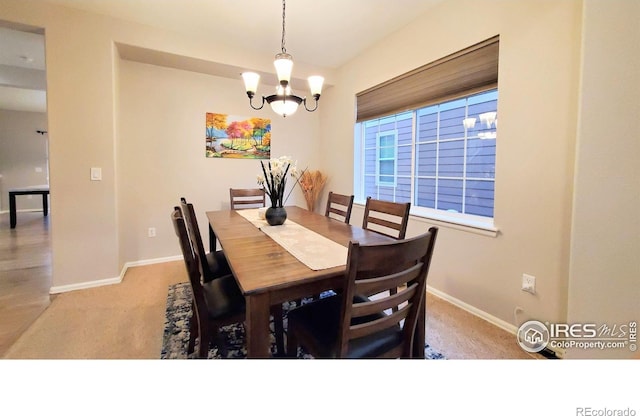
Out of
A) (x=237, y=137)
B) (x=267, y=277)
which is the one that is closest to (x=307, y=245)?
(x=267, y=277)

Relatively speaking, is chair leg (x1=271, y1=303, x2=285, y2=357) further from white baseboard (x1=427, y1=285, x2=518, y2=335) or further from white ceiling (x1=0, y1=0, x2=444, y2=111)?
white ceiling (x1=0, y1=0, x2=444, y2=111)

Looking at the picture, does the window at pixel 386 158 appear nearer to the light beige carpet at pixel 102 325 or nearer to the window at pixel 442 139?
the window at pixel 442 139

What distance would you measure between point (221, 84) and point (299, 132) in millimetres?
1194

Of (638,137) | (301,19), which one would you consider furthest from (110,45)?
(638,137)

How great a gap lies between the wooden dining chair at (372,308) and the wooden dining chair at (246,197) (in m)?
1.95

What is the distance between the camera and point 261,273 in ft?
3.62

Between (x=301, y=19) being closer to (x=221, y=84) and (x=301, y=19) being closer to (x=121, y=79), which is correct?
(x=221, y=84)

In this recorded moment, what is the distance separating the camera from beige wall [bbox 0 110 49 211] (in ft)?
22.1

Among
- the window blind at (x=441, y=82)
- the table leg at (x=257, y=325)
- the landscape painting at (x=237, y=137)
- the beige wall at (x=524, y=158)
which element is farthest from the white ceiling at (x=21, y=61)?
the beige wall at (x=524, y=158)

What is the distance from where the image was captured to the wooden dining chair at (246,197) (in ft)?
9.83

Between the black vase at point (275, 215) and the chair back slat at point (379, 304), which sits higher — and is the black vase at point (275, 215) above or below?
above

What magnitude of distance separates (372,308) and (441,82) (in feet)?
7.12

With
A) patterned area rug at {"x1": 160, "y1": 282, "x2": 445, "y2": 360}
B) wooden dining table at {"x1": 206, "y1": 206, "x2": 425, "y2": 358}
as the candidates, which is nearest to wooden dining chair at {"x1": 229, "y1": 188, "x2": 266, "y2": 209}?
patterned area rug at {"x1": 160, "y1": 282, "x2": 445, "y2": 360}
